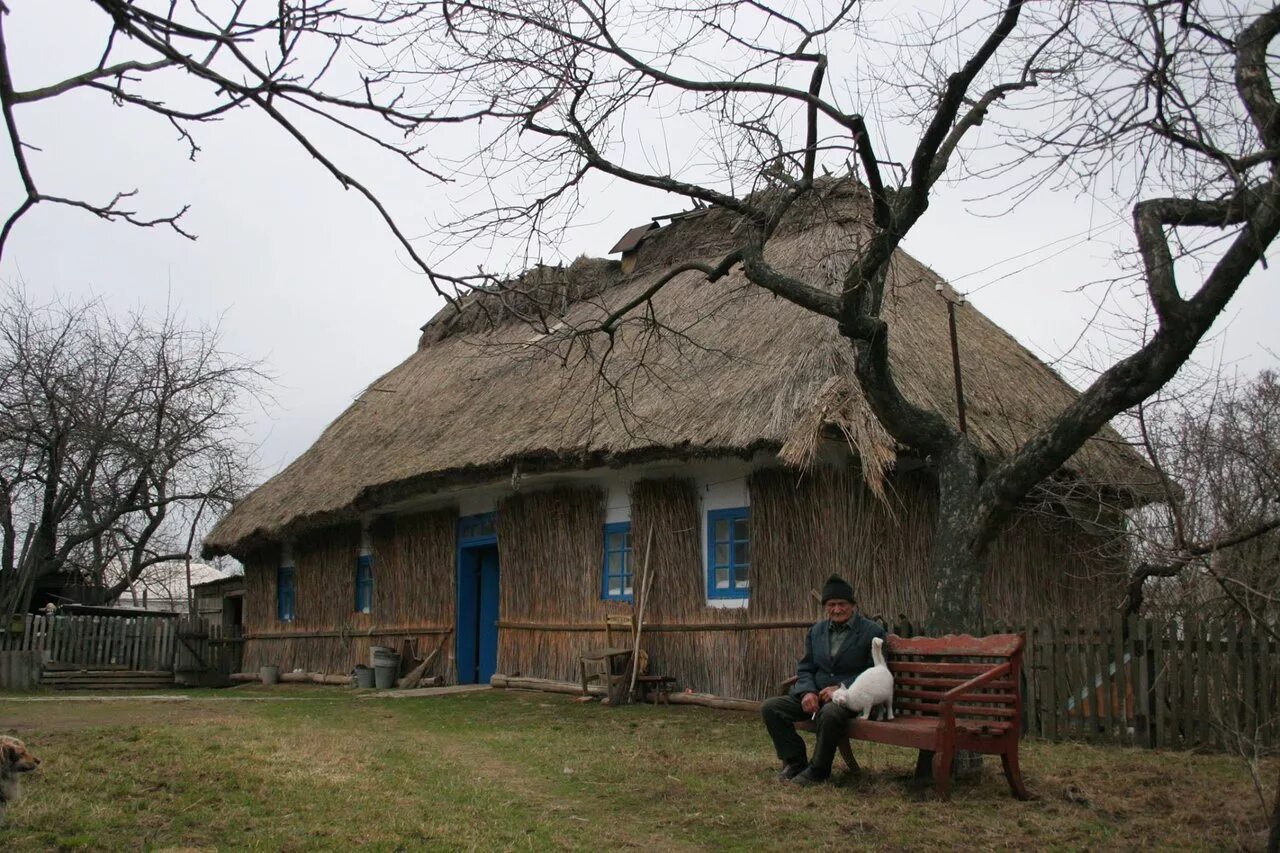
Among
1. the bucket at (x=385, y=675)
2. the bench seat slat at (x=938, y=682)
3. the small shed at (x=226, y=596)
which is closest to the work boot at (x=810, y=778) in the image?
the bench seat slat at (x=938, y=682)

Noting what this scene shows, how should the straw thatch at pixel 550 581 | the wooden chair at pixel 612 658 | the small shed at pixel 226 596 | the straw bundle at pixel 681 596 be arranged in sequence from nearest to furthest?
the straw bundle at pixel 681 596 < the wooden chair at pixel 612 658 < the straw thatch at pixel 550 581 < the small shed at pixel 226 596

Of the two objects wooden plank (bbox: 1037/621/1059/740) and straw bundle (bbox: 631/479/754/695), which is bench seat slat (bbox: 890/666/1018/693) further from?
straw bundle (bbox: 631/479/754/695)

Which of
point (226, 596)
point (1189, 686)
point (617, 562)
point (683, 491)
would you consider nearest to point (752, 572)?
point (683, 491)

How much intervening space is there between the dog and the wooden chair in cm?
568

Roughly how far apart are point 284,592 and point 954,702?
1623 centimetres

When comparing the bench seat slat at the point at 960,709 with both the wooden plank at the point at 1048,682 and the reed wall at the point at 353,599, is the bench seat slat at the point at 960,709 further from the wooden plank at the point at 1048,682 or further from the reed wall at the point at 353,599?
the reed wall at the point at 353,599

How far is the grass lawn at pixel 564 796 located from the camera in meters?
5.31

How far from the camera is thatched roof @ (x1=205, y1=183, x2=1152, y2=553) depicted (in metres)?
10.4

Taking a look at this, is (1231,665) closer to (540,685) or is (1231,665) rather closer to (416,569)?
(540,685)

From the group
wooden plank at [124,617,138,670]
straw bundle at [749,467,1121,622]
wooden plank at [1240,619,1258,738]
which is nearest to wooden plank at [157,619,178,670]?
wooden plank at [124,617,138,670]

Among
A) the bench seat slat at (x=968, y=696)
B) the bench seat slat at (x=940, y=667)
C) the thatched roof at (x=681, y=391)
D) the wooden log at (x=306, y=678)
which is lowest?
the wooden log at (x=306, y=678)

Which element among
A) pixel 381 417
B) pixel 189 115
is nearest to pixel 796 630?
pixel 189 115

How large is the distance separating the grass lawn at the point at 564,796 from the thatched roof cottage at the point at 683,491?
222 cm

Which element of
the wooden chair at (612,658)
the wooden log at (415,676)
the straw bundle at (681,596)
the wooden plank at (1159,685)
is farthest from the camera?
the wooden log at (415,676)
